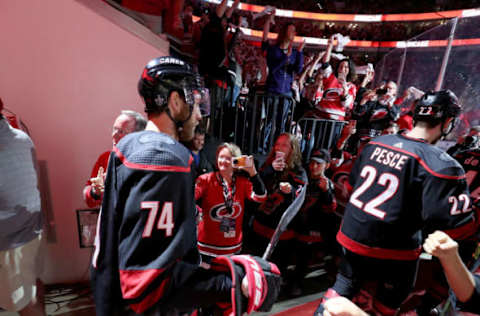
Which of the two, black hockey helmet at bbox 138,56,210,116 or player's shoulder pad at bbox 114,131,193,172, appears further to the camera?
black hockey helmet at bbox 138,56,210,116

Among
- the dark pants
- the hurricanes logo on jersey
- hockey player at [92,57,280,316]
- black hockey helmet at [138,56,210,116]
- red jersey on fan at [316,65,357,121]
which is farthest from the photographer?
red jersey on fan at [316,65,357,121]

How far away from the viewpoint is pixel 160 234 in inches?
34.3

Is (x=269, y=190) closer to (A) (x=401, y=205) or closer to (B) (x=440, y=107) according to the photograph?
(A) (x=401, y=205)

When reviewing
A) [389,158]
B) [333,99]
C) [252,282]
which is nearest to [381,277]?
[389,158]

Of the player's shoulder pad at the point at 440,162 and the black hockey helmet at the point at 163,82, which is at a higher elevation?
the black hockey helmet at the point at 163,82

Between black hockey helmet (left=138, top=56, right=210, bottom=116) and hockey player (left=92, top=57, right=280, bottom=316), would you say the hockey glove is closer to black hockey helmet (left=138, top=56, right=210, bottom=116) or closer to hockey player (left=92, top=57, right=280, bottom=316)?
hockey player (left=92, top=57, right=280, bottom=316)

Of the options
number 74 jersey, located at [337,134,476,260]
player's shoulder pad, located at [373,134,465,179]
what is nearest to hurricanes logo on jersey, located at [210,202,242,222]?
number 74 jersey, located at [337,134,476,260]

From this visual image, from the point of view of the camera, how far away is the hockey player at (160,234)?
2.81ft

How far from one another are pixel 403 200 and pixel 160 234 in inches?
73.4

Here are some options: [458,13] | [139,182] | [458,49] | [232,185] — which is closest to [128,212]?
[139,182]

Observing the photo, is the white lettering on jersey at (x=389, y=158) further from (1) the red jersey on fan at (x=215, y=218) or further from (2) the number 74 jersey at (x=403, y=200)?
(1) the red jersey on fan at (x=215, y=218)

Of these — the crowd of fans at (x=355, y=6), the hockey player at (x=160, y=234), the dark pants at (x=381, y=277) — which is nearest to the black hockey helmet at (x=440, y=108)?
the dark pants at (x=381, y=277)

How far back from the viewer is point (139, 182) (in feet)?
2.91

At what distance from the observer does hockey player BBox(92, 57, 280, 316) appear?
0.86m
